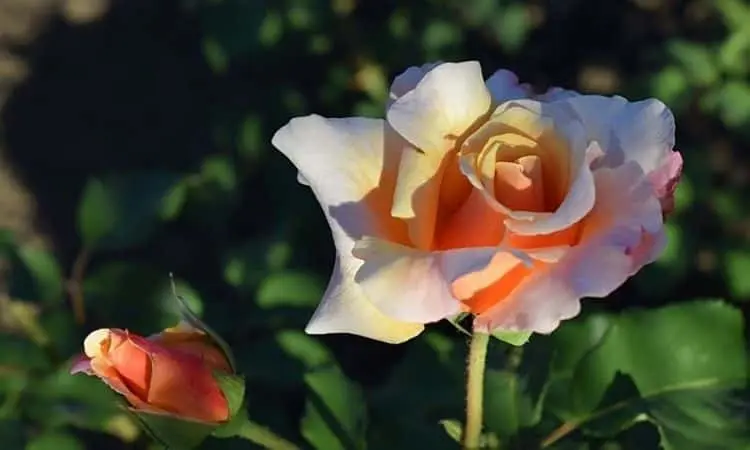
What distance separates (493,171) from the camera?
555 millimetres

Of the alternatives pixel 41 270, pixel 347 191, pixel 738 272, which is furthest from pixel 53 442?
pixel 738 272

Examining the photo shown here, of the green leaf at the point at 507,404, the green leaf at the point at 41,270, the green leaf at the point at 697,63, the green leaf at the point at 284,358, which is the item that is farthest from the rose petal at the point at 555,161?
the green leaf at the point at 697,63

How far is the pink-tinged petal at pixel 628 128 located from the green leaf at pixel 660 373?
0.33 meters

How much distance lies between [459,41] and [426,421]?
533 mm

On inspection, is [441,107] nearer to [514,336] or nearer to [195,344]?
[514,336]

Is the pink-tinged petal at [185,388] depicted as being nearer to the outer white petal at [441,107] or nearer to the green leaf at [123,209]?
the outer white petal at [441,107]

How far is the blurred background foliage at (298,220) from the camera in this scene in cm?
90

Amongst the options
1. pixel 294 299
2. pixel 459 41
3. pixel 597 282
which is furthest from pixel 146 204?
pixel 597 282

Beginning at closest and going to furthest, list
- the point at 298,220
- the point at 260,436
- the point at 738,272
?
1. the point at 260,436
2. the point at 738,272
3. the point at 298,220

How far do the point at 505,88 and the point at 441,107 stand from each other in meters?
0.08

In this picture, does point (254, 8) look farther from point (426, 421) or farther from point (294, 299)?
point (426, 421)

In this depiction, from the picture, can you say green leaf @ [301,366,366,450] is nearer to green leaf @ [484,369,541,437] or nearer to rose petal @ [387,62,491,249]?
green leaf @ [484,369,541,437]

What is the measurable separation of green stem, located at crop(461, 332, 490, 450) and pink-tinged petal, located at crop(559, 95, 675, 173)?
106 mm

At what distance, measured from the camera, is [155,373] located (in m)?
0.64
